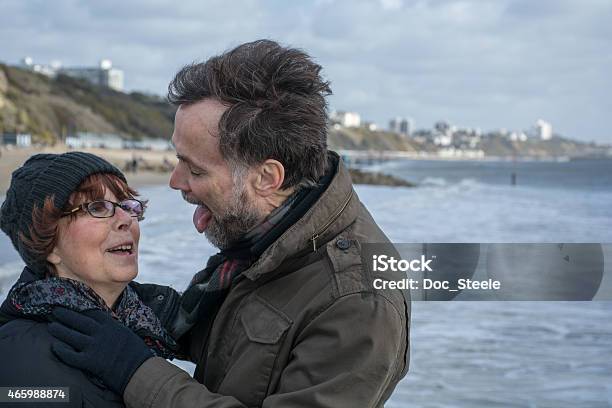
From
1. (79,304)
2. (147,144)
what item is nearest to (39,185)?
(79,304)

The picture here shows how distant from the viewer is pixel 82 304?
1.92 meters

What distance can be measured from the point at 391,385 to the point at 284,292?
0.37 metres

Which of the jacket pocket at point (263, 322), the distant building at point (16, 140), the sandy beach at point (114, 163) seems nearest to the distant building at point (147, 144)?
the sandy beach at point (114, 163)

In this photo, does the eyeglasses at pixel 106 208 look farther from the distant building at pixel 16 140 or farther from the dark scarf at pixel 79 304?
the distant building at pixel 16 140

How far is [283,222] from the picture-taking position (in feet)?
6.08

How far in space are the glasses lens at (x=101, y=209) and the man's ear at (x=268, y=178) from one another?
431 mm

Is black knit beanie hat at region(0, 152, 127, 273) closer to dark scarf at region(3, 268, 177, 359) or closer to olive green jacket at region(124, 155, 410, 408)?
dark scarf at region(3, 268, 177, 359)

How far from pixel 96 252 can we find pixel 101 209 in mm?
120

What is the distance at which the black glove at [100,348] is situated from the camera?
5.80ft

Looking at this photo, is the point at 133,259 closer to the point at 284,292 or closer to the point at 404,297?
the point at 284,292

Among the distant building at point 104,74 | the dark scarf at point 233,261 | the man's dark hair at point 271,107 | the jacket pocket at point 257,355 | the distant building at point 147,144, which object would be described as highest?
the distant building at point 104,74

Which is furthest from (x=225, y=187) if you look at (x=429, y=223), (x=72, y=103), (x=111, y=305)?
(x=72, y=103)

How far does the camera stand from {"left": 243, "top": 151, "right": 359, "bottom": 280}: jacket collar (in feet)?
5.88

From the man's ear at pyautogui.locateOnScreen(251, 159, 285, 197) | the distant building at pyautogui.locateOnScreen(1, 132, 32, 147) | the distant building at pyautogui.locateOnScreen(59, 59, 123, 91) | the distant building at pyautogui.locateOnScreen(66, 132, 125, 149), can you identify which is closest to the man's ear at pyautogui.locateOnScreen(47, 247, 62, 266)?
the man's ear at pyautogui.locateOnScreen(251, 159, 285, 197)
